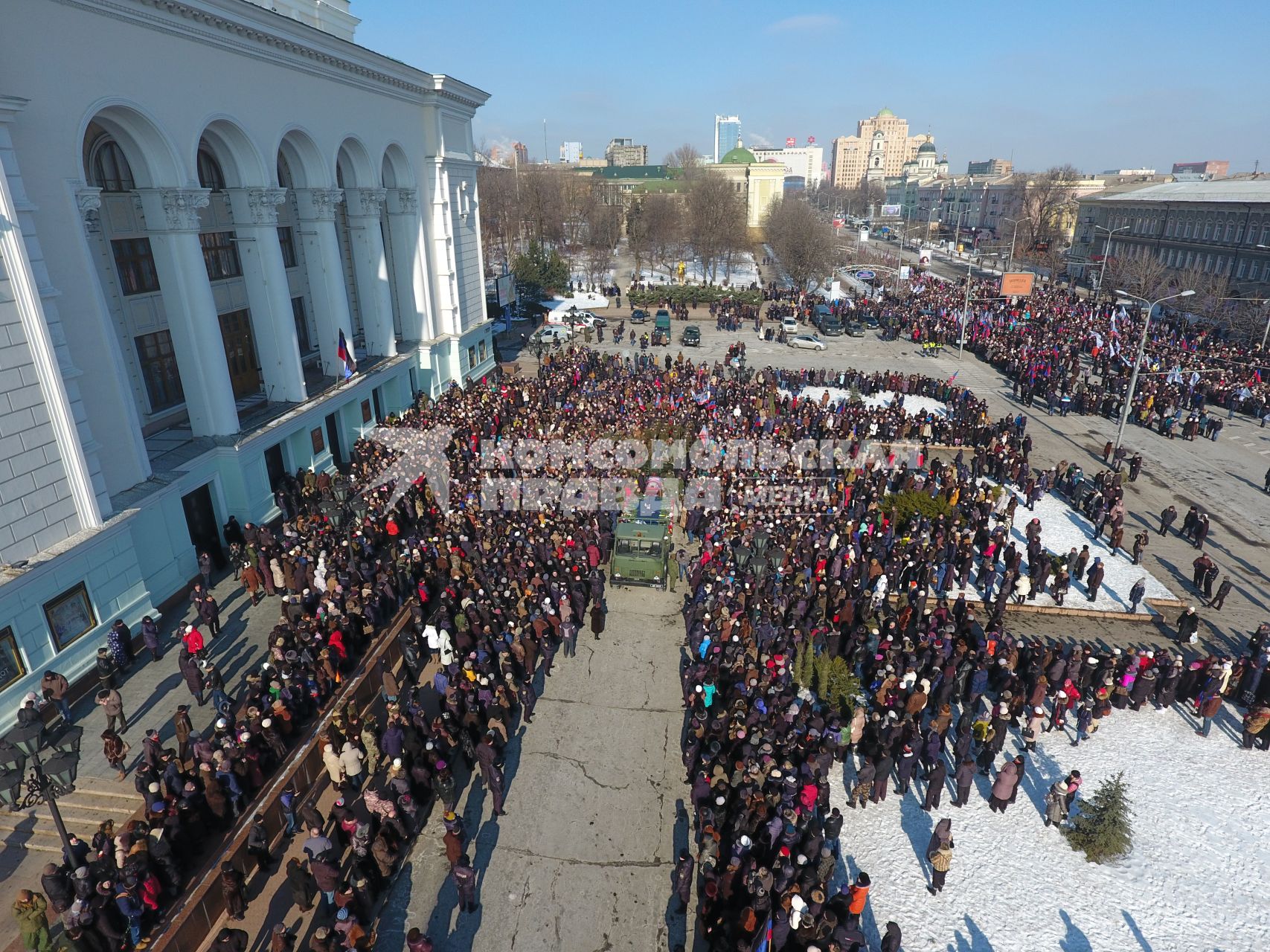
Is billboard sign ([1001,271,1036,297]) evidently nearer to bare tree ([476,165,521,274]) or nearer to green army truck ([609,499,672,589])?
green army truck ([609,499,672,589])

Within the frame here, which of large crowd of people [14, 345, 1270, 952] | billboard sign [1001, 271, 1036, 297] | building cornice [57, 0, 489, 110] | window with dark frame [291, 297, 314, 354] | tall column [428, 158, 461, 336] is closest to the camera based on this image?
large crowd of people [14, 345, 1270, 952]

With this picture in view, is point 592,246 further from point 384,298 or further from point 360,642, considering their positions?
point 360,642

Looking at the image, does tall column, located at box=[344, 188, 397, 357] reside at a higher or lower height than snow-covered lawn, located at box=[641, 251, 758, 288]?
higher

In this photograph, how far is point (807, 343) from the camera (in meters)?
41.7

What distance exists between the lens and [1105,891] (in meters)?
9.60

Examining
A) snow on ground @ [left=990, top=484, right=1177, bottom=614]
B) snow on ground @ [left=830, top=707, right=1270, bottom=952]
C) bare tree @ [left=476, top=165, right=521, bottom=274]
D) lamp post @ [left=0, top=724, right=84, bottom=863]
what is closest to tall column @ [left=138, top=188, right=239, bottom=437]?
lamp post @ [left=0, top=724, right=84, bottom=863]

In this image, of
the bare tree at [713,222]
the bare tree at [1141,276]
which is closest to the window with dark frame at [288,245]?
the bare tree at [713,222]

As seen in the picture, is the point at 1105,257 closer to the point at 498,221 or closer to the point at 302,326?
the point at 498,221

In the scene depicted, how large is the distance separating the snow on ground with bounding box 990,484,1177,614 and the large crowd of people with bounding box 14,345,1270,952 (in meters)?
0.63

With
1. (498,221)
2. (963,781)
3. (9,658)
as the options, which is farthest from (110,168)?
(498,221)

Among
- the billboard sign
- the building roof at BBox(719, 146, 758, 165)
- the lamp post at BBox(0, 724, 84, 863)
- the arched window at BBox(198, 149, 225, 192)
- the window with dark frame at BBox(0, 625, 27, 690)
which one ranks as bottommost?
the window with dark frame at BBox(0, 625, 27, 690)

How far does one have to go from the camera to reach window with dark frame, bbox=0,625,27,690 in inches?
445

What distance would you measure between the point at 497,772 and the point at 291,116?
1900cm

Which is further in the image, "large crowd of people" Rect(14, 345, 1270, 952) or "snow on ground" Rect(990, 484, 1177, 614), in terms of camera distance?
"snow on ground" Rect(990, 484, 1177, 614)
